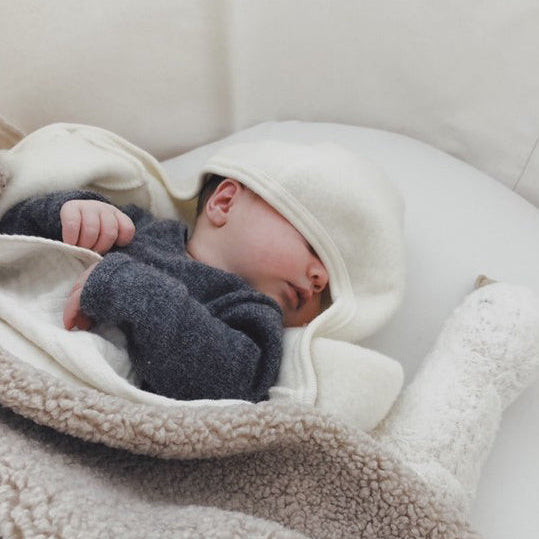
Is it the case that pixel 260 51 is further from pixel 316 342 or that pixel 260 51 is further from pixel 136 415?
pixel 136 415

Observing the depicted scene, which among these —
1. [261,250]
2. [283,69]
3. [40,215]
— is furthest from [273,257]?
[283,69]

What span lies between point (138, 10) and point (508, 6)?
540 mm

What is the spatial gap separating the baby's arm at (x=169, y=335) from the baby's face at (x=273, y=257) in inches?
4.4

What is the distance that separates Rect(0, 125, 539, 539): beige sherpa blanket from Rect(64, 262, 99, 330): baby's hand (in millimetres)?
109

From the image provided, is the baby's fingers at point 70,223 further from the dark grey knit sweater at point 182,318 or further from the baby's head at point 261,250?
the baby's head at point 261,250

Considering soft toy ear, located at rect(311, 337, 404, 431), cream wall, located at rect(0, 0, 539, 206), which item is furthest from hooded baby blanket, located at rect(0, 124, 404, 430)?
cream wall, located at rect(0, 0, 539, 206)

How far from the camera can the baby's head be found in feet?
2.70

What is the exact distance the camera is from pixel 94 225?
2.52 ft

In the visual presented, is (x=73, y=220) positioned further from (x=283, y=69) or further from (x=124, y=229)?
(x=283, y=69)

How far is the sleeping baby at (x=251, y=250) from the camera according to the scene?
2.32 ft

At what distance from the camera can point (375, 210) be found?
833 millimetres

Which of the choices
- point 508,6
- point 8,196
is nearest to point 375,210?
point 508,6

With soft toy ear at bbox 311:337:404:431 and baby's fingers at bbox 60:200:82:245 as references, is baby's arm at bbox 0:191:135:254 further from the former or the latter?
soft toy ear at bbox 311:337:404:431

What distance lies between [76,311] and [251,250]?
0.23 m
